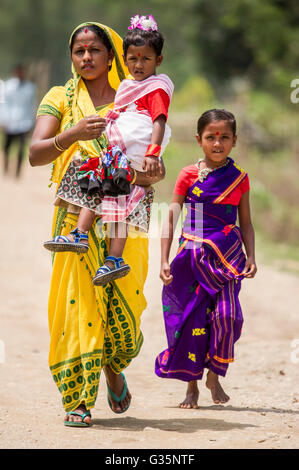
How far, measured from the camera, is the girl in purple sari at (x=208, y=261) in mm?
5062

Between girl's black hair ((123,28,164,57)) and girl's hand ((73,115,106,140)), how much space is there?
0.43 meters

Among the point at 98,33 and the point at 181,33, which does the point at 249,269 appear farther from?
the point at 181,33

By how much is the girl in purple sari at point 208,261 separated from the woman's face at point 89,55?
2.39ft

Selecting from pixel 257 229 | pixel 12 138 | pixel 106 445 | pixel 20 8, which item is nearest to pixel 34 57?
pixel 20 8

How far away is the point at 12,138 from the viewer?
16938 millimetres

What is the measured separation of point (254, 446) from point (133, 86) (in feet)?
6.31

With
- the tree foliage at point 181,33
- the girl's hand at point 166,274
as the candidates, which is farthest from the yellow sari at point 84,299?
the tree foliage at point 181,33

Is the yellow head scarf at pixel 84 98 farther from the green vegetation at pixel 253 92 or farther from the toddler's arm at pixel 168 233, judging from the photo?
the green vegetation at pixel 253 92

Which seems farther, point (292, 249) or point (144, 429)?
point (292, 249)

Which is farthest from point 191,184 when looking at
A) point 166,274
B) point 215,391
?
point 215,391

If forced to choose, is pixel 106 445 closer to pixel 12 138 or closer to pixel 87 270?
pixel 87 270

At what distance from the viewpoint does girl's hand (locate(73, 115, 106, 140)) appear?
172 inches

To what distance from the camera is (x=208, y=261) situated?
5.15 m

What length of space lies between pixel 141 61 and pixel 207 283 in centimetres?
142
